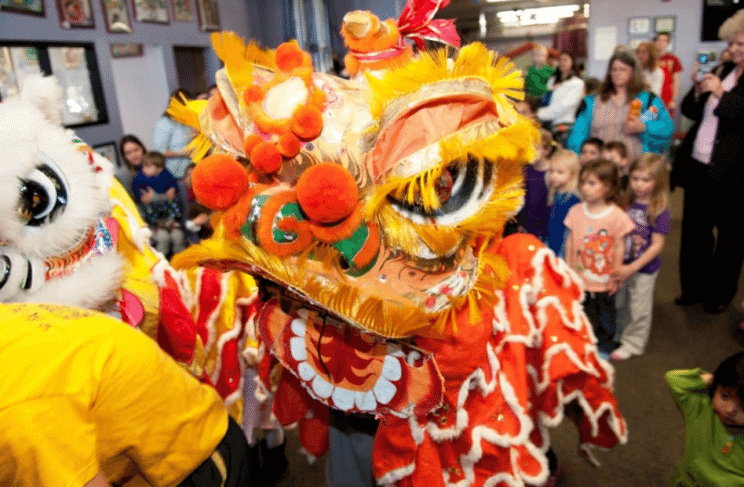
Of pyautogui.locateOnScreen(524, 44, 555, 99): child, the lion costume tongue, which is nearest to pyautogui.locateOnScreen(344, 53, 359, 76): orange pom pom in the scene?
the lion costume tongue

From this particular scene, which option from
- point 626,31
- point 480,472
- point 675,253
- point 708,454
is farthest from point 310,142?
point 626,31

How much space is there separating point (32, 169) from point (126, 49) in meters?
4.65

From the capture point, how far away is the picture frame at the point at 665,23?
644 centimetres

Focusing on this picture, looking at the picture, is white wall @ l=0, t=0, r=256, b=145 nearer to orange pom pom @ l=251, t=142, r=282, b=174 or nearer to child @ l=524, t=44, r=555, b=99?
child @ l=524, t=44, r=555, b=99

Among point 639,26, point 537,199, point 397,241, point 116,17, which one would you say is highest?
point 116,17

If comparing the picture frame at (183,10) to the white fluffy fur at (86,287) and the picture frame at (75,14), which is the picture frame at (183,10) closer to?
the picture frame at (75,14)

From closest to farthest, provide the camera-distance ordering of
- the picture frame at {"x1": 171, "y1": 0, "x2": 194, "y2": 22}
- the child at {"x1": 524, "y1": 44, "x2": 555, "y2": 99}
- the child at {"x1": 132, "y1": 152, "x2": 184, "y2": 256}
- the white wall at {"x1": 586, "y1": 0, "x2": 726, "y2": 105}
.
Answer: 1. the child at {"x1": 132, "y1": 152, "x2": 184, "y2": 256}
2. the child at {"x1": 524, "y1": 44, "x2": 555, "y2": 99}
3. the picture frame at {"x1": 171, "y1": 0, "x2": 194, "y2": 22}
4. the white wall at {"x1": 586, "y1": 0, "x2": 726, "y2": 105}

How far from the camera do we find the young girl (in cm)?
234

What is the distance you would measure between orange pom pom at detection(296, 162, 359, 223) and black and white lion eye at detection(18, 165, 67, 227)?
0.49 metres

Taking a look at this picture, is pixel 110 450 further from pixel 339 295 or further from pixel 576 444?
pixel 576 444

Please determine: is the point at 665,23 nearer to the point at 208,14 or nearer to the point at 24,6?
the point at 208,14

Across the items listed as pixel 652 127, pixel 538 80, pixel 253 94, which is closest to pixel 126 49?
pixel 538 80

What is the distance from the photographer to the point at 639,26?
6.59 metres

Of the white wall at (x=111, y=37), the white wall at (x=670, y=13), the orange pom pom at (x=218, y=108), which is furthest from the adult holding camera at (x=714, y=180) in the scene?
the white wall at (x=670, y=13)
